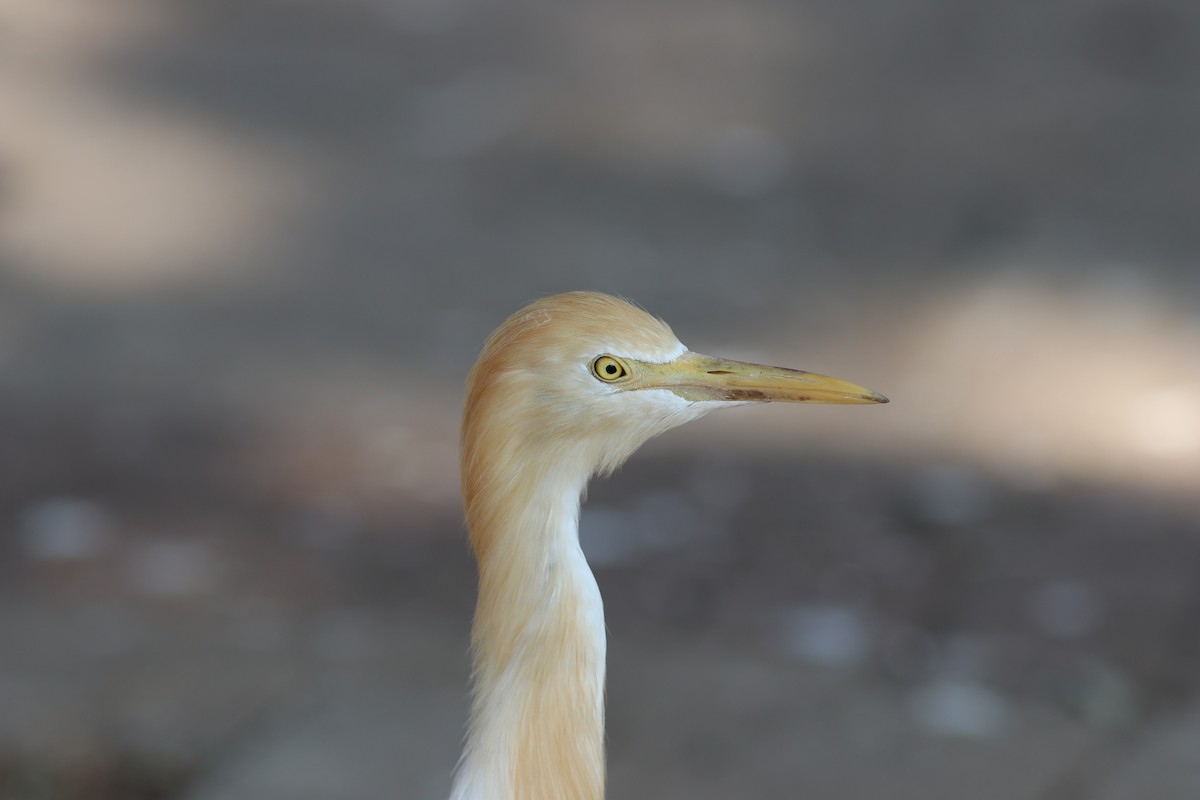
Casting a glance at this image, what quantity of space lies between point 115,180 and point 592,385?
4.05 m

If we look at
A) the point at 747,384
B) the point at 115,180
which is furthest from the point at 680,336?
the point at 747,384

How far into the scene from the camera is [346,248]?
483cm

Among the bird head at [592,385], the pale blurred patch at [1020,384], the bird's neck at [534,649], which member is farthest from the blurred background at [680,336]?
the bird head at [592,385]

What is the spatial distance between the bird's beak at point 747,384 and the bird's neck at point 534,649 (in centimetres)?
16

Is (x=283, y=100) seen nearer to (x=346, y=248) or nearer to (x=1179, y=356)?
(x=346, y=248)

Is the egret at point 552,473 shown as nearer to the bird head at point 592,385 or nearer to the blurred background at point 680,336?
the bird head at point 592,385

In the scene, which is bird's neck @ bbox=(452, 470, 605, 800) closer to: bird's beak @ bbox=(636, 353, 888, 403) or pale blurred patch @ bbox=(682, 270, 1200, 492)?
bird's beak @ bbox=(636, 353, 888, 403)

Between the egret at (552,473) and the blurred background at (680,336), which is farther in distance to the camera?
the blurred background at (680,336)

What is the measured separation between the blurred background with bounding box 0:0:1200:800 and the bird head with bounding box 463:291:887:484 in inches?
55.5

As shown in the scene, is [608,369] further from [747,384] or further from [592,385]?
[747,384]

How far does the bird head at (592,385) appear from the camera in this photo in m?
1.48

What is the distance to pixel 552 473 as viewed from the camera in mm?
1516

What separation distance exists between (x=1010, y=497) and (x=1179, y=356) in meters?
0.82

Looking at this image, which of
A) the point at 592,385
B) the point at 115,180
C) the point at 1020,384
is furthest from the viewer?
the point at 115,180
